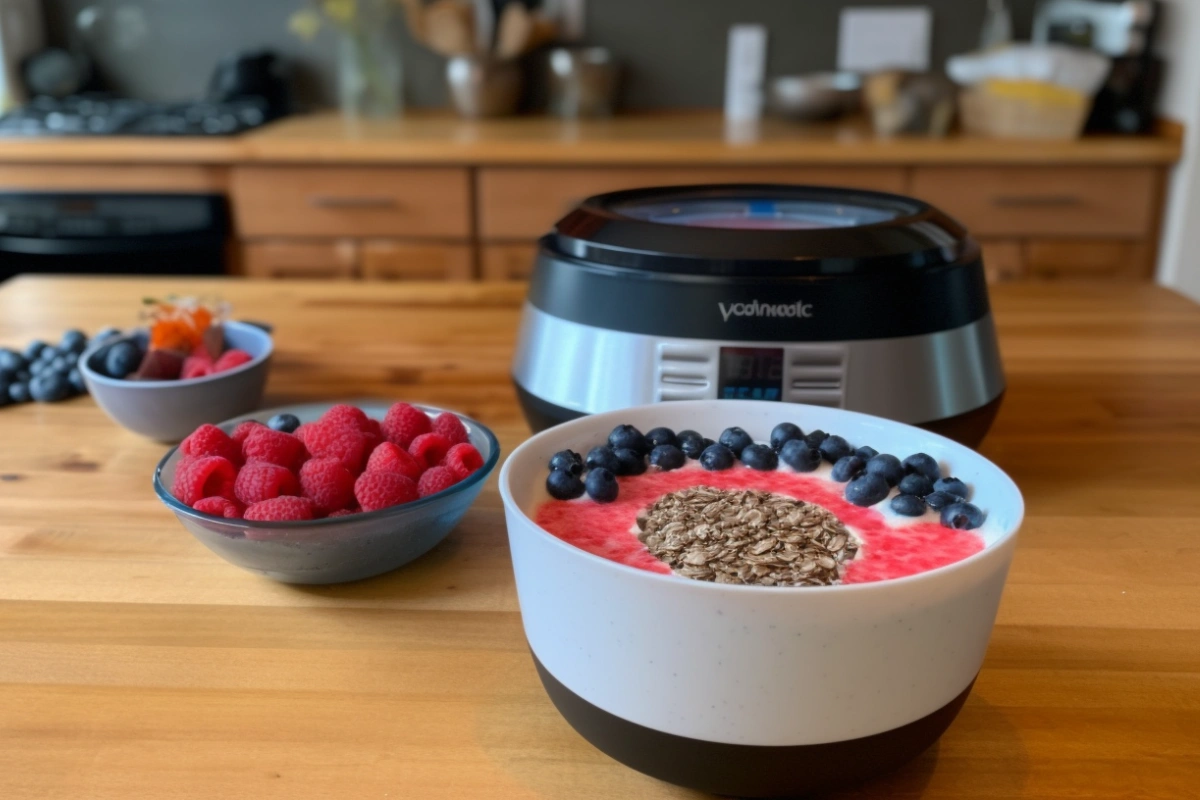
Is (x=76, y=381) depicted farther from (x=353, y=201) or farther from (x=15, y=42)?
(x=15, y=42)

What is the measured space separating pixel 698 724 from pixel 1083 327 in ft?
3.29

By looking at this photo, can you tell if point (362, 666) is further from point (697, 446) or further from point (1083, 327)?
point (1083, 327)

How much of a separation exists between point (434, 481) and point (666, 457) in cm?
16

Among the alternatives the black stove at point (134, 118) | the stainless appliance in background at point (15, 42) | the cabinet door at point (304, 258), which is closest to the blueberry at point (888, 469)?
the cabinet door at point (304, 258)

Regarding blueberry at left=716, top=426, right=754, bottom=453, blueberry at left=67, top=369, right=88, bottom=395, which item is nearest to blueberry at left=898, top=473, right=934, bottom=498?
blueberry at left=716, top=426, right=754, bottom=453

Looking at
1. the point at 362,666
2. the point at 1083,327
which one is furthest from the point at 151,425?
the point at 1083,327

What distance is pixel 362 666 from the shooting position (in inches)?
24.3

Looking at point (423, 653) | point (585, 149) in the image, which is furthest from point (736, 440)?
point (585, 149)

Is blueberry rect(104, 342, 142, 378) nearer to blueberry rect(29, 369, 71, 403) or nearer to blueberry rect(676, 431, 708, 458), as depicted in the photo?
blueberry rect(29, 369, 71, 403)

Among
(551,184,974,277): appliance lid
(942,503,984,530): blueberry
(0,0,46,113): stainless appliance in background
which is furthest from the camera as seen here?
(0,0,46,113): stainless appliance in background

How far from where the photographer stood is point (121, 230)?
2500mm

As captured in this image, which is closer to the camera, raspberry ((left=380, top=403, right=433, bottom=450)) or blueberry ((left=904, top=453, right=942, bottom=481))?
blueberry ((left=904, top=453, right=942, bottom=481))

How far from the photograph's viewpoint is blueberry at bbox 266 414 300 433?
0.79 meters

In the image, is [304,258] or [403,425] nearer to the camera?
[403,425]
